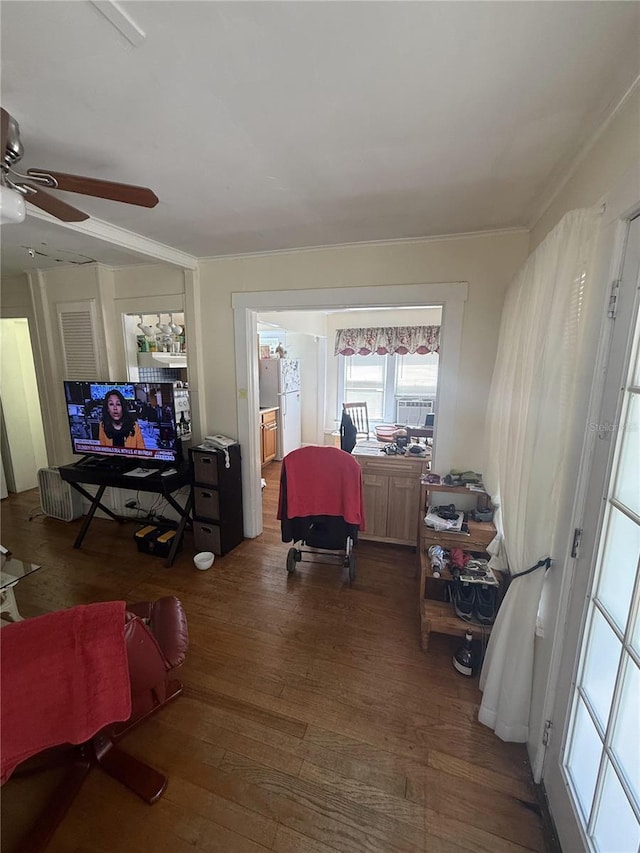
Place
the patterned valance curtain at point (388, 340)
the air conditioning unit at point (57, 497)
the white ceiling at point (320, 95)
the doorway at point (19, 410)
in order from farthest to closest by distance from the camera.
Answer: the patterned valance curtain at point (388, 340)
the doorway at point (19, 410)
the air conditioning unit at point (57, 497)
the white ceiling at point (320, 95)

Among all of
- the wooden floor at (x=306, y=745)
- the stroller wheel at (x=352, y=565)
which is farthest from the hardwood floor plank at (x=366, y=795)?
the stroller wheel at (x=352, y=565)

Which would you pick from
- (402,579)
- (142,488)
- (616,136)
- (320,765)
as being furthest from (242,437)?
(616,136)

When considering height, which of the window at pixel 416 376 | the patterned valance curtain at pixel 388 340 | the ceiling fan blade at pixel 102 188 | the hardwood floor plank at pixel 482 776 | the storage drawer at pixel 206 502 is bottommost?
the hardwood floor plank at pixel 482 776

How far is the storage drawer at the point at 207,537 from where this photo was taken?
2850 mm

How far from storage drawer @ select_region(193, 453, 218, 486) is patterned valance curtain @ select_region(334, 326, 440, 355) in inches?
133

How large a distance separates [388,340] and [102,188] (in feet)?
14.7

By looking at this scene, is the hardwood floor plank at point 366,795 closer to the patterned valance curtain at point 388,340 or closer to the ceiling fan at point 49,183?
the ceiling fan at point 49,183

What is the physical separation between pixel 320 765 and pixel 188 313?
122 inches

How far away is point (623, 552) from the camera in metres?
0.96

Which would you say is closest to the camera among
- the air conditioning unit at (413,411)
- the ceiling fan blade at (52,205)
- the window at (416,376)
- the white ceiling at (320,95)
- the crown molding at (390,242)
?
the white ceiling at (320,95)

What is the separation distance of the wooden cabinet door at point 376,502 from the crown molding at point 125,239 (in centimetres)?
236

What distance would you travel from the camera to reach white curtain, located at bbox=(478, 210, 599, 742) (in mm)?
1175

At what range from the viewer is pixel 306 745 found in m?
1.46

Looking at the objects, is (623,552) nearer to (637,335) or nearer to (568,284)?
(637,335)
